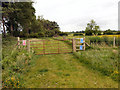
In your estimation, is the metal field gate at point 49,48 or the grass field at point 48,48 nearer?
the grass field at point 48,48

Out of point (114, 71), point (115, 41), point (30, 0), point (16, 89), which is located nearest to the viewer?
point (16, 89)

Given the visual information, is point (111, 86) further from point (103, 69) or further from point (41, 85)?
point (41, 85)

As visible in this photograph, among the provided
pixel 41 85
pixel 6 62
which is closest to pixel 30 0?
pixel 6 62

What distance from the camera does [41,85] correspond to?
4.29m

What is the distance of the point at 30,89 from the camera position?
155 inches

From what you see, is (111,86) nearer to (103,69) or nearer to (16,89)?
(103,69)

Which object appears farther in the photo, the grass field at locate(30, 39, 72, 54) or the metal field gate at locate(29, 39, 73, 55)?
the metal field gate at locate(29, 39, 73, 55)

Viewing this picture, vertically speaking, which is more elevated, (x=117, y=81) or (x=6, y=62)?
(x=6, y=62)

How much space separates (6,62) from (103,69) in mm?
6222

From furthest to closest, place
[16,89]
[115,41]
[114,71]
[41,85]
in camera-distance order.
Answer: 1. [115,41]
2. [114,71]
3. [41,85]
4. [16,89]

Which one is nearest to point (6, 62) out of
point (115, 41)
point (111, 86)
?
point (111, 86)

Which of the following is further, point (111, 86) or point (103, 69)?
point (103, 69)

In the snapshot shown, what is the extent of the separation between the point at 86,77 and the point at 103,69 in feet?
4.70

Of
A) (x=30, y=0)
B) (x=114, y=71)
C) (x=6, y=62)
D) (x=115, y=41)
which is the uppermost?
(x=30, y=0)
